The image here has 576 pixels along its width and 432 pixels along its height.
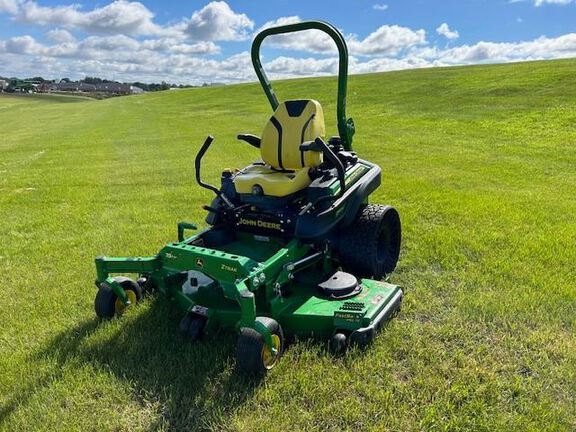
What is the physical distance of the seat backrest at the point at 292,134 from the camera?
4695 millimetres

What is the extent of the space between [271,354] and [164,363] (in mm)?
732

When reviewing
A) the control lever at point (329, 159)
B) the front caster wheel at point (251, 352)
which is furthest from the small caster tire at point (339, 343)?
the control lever at point (329, 159)

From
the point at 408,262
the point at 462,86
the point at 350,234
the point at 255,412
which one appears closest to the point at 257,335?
the point at 255,412

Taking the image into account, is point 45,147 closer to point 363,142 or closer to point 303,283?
point 363,142

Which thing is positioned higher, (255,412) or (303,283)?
(303,283)

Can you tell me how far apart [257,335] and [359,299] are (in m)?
1.05

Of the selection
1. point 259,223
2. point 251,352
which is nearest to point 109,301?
point 259,223

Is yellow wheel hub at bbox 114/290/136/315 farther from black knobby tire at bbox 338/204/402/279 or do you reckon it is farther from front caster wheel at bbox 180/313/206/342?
black knobby tire at bbox 338/204/402/279

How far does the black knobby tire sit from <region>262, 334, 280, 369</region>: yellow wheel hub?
1447 millimetres

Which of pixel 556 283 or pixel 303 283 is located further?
pixel 556 283

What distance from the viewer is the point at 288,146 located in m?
4.74

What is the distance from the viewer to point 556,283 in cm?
446

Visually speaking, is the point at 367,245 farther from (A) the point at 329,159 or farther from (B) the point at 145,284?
(B) the point at 145,284

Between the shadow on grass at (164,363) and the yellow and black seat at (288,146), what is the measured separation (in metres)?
1.37
